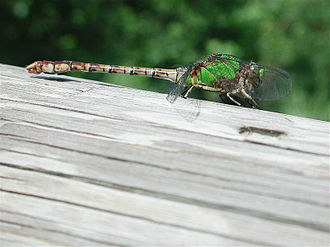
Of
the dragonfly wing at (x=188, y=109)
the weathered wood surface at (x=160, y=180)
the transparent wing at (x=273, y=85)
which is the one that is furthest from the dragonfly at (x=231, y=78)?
the weathered wood surface at (x=160, y=180)

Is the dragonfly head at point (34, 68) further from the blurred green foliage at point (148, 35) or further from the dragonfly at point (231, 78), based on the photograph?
the blurred green foliage at point (148, 35)

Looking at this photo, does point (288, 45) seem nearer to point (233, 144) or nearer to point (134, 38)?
point (134, 38)

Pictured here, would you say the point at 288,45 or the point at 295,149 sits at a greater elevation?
the point at 288,45

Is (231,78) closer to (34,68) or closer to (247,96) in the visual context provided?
(247,96)

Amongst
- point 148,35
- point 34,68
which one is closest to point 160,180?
point 34,68

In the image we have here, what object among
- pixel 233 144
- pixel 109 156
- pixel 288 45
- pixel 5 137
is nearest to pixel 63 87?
pixel 5 137

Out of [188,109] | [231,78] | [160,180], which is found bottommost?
[160,180]
